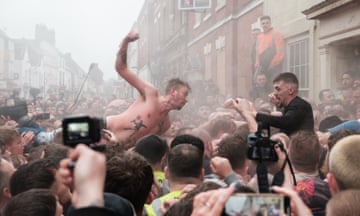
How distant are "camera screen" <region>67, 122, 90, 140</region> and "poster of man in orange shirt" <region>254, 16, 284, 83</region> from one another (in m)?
7.45

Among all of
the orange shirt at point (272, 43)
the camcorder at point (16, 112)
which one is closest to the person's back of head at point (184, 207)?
the camcorder at point (16, 112)

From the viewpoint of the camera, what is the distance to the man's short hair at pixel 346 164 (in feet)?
6.31

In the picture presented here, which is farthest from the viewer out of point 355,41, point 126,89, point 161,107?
point 126,89

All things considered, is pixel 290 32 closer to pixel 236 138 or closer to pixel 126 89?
pixel 236 138

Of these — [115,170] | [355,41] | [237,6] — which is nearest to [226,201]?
[115,170]

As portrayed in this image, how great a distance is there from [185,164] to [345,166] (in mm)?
843

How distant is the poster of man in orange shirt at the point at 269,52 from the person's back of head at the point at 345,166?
259 inches

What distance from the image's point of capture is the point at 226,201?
1205mm

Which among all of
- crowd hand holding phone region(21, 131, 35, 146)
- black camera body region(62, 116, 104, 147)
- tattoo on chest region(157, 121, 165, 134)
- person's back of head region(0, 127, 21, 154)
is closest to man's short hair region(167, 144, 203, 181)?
black camera body region(62, 116, 104, 147)

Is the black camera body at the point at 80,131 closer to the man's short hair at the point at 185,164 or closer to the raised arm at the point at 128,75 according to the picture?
the man's short hair at the point at 185,164

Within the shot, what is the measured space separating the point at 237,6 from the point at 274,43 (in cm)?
387

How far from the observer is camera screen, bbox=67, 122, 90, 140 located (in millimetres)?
1221

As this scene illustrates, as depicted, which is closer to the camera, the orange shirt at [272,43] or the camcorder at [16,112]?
the camcorder at [16,112]

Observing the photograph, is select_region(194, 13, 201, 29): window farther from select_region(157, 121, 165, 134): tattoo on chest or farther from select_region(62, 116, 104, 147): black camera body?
select_region(62, 116, 104, 147): black camera body
